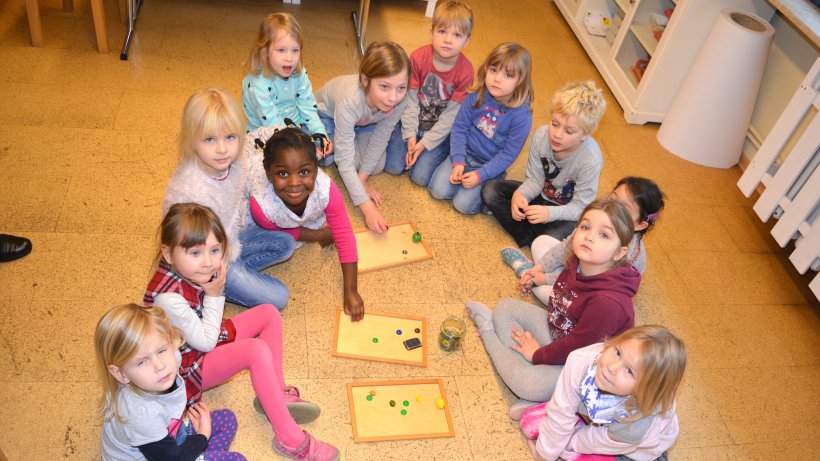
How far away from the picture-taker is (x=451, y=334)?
218 cm

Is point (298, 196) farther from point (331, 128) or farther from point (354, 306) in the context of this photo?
point (331, 128)

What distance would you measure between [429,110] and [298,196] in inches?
38.0

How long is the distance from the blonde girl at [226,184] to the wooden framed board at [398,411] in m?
0.45

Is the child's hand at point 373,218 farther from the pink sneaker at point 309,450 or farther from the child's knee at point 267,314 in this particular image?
the pink sneaker at point 309,450

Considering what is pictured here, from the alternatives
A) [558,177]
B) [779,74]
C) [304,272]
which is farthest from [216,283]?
[779,74]

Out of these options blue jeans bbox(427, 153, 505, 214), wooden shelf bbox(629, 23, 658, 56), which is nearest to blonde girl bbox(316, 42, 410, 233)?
blue jeans bbox(427, 153, 505, 214)

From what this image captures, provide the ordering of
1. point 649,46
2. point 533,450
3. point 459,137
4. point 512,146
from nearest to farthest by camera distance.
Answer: point 533,450, point 512,146, point 459,137, point 649,46

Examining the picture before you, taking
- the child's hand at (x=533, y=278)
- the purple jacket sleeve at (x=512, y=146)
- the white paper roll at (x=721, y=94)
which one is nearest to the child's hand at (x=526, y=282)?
the child's hand at (x=533, y=278)

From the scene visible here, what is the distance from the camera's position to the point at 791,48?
10.4 ft

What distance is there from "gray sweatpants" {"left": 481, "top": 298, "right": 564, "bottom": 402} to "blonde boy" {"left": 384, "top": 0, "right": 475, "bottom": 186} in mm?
831

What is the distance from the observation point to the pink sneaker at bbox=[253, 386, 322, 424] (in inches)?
73.7

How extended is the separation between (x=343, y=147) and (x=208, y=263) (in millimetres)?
984

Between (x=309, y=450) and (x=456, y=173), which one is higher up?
(x=456, y=173)

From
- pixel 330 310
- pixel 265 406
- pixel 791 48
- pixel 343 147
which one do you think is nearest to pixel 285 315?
pixel 330 310
